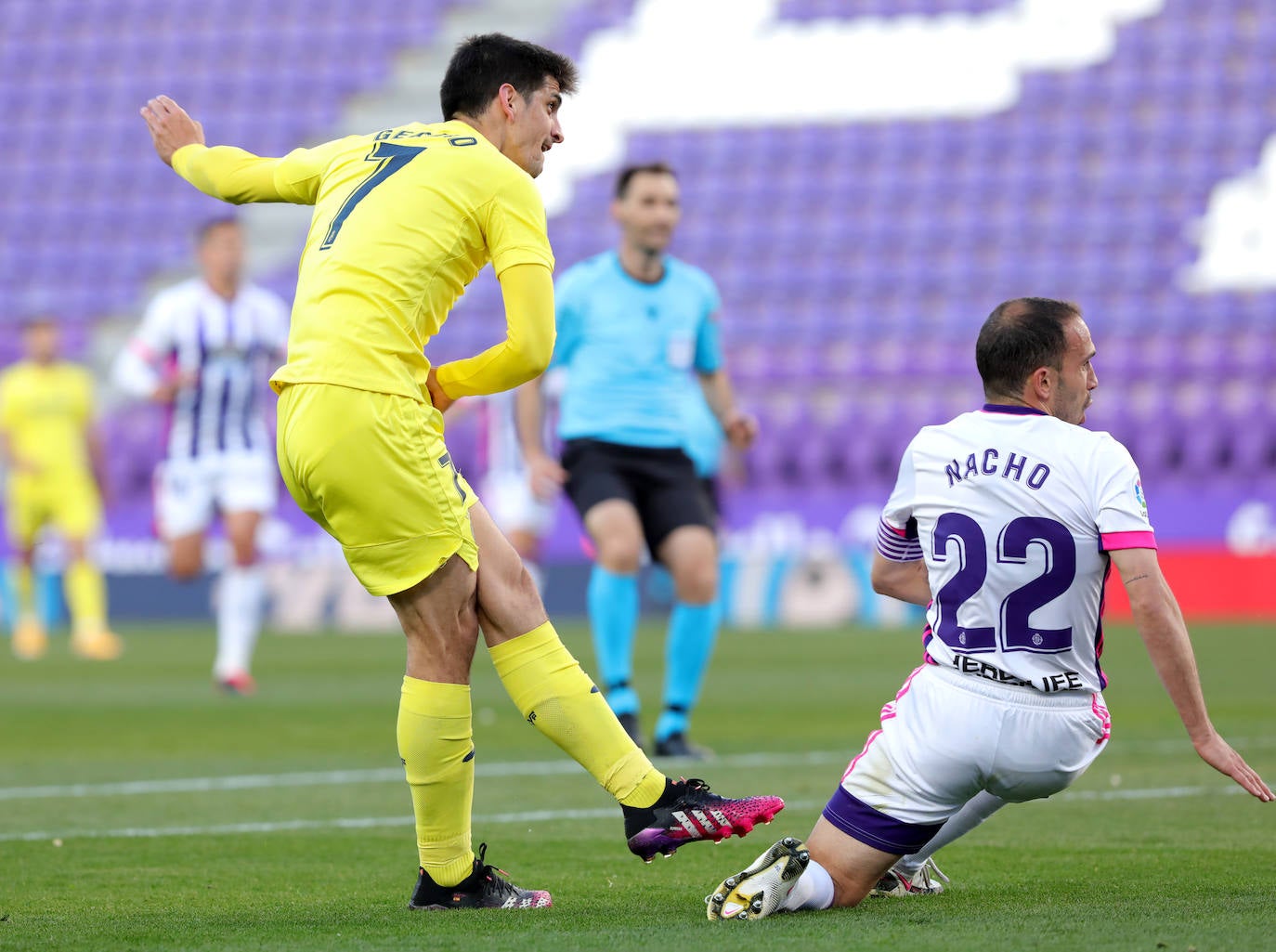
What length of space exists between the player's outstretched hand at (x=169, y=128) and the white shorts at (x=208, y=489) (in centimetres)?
539

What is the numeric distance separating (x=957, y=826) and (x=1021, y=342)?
0.99 m

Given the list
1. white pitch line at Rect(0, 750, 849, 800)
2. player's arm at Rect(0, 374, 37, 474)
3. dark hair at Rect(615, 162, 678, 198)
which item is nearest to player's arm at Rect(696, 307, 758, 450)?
dark hair at Rect(615, 162, 678, 198)

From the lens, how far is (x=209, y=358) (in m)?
9.67

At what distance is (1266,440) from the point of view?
16.2 metres

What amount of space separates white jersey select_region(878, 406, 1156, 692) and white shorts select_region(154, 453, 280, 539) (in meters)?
6.50

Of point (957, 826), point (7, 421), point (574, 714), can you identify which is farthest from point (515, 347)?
point (7, 421)

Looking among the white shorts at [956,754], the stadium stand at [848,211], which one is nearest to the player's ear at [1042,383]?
the white shorts at [956,754]

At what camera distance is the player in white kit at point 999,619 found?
3396 mm

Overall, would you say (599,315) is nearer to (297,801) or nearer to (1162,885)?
(297,801)

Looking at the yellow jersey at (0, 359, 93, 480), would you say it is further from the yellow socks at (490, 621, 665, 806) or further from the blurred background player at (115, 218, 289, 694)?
the yellow socks at (490, 621, 665, 806)

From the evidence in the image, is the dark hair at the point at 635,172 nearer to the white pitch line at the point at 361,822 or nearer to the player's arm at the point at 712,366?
the player's arm at the point at 712,366

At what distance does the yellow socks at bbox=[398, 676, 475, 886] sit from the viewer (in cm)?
366

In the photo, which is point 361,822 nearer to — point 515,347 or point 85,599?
point 515,347

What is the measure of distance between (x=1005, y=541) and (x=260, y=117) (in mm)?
20428
